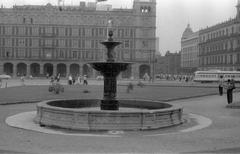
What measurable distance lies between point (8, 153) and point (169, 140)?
4818 millimetres

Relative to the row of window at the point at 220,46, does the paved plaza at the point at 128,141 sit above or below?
below

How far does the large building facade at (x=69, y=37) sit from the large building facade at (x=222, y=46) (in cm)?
1433

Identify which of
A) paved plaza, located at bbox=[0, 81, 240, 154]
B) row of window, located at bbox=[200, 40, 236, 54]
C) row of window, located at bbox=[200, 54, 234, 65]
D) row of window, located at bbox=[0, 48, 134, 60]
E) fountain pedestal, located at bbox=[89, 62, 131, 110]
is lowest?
paved plaza, located at bbox=[0, 81, 240, 154]

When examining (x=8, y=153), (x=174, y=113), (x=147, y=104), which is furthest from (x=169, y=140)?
(x=147, y=104)

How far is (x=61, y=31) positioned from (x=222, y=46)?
134 feet

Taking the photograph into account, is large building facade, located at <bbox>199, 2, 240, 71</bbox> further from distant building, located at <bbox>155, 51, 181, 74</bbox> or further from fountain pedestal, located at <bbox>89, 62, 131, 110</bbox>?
fountain pedestal, located at <bbox>89, 62, 131, 110</bbox>

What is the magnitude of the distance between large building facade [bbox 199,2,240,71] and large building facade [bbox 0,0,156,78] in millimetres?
14333

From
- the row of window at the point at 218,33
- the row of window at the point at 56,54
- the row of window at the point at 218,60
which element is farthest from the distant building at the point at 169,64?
the row of window at the point at 56,54

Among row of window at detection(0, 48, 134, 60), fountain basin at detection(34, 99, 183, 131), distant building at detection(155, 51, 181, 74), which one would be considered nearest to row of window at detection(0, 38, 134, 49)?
row of window at detection(0, 48, 134, 60)

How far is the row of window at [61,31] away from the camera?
104 m

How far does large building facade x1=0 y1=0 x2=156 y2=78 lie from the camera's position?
10350cm

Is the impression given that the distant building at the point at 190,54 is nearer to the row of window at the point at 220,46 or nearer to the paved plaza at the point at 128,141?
the row of window at the point at 220,46

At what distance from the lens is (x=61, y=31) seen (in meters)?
105

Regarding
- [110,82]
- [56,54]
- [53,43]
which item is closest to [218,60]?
[56,54]
